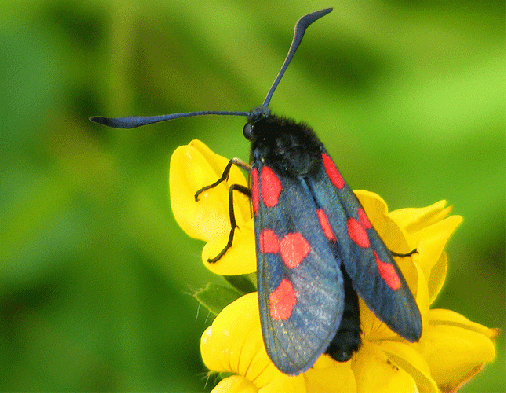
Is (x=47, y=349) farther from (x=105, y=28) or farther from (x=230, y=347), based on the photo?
(x=230, y=347)

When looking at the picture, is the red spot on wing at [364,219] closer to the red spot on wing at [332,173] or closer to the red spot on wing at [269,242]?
the red spot on wing at [332,173]

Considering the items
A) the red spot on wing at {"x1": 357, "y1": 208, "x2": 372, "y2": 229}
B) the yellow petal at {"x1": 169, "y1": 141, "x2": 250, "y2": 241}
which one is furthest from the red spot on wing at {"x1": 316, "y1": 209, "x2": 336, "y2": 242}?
the yellow petal at {"x1": 169, "y1": 141, "x2": 250, "y2": 241}

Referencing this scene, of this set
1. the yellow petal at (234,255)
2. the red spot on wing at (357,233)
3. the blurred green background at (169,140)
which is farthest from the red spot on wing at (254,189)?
the blurred green background at (169,140)

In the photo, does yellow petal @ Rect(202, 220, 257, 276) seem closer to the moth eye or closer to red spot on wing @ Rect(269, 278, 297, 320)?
red spot on wing @ Rect(269, 278, 297, 320)

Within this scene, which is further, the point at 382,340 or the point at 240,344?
the point at 382,340

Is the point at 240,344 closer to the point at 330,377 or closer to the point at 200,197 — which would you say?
the point at 330,377

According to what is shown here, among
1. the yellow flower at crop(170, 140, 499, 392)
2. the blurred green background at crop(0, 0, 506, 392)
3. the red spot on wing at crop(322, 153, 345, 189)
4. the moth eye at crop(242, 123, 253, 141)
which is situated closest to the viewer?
the yellow flower at crop(170, 140, 499, 392)

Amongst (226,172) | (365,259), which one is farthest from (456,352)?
(226,172)
